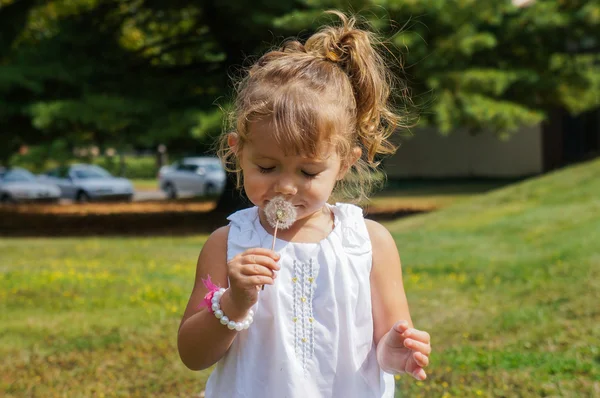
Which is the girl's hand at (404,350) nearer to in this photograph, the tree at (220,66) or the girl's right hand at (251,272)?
the girl's right hand at (251,272)

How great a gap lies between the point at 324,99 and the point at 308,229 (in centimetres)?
40

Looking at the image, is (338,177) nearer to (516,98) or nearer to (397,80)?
(397,80)

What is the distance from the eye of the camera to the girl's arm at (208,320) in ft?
6.95

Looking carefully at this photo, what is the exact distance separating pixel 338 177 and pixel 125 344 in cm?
320

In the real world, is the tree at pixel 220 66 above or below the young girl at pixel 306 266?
below

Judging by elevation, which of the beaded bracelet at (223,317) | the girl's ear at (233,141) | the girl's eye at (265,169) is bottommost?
the beaded bracelet at (223,317)

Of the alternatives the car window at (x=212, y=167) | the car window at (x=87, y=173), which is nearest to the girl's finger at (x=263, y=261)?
the car window at (x=87, y=173)

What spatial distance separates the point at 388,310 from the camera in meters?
2.32

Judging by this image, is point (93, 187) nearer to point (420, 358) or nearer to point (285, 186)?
point (285, 186)

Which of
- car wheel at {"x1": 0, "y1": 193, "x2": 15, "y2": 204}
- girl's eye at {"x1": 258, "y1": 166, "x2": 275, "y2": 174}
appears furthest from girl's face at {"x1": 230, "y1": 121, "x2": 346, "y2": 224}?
car wheel at {"x1": 0, "y1": 193, "x2": 15, "y2": 204}

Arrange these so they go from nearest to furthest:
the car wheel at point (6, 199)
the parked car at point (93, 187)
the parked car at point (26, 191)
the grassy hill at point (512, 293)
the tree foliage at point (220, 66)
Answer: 1. the grassy hill at point (512, 293)
2. the tree foliage at point (220, 66)
3. the parked car at point (93, 187)
4. the parked car at point (26, 191)
5. the car wheel at point (6, 199)

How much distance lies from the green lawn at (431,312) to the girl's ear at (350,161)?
2.07m

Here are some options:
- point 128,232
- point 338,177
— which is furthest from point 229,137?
point 128,232

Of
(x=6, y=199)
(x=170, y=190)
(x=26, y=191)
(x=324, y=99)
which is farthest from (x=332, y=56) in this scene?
(x=170, y=190)
